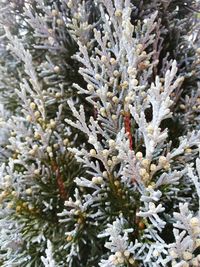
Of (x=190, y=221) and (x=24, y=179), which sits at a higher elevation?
(x=24, y=179)

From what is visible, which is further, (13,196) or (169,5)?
(169,5)

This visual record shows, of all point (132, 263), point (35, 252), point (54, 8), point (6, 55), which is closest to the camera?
point (132, 263)

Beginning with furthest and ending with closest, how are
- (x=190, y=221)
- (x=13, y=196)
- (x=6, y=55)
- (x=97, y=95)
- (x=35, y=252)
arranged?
(x=6, y=55)
(x=35, y=252)
(x=13, y=196)
(x=97, y=95)
(x=190, y=221)

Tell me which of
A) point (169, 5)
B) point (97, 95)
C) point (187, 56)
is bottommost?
point (97, 95)

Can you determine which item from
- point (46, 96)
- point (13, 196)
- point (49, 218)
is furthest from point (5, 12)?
point (49, 218)

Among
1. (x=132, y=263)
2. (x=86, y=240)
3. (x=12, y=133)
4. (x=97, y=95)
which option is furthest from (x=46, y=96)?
(x=132, y=263)

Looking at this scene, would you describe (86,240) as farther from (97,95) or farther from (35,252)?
(97,95)
